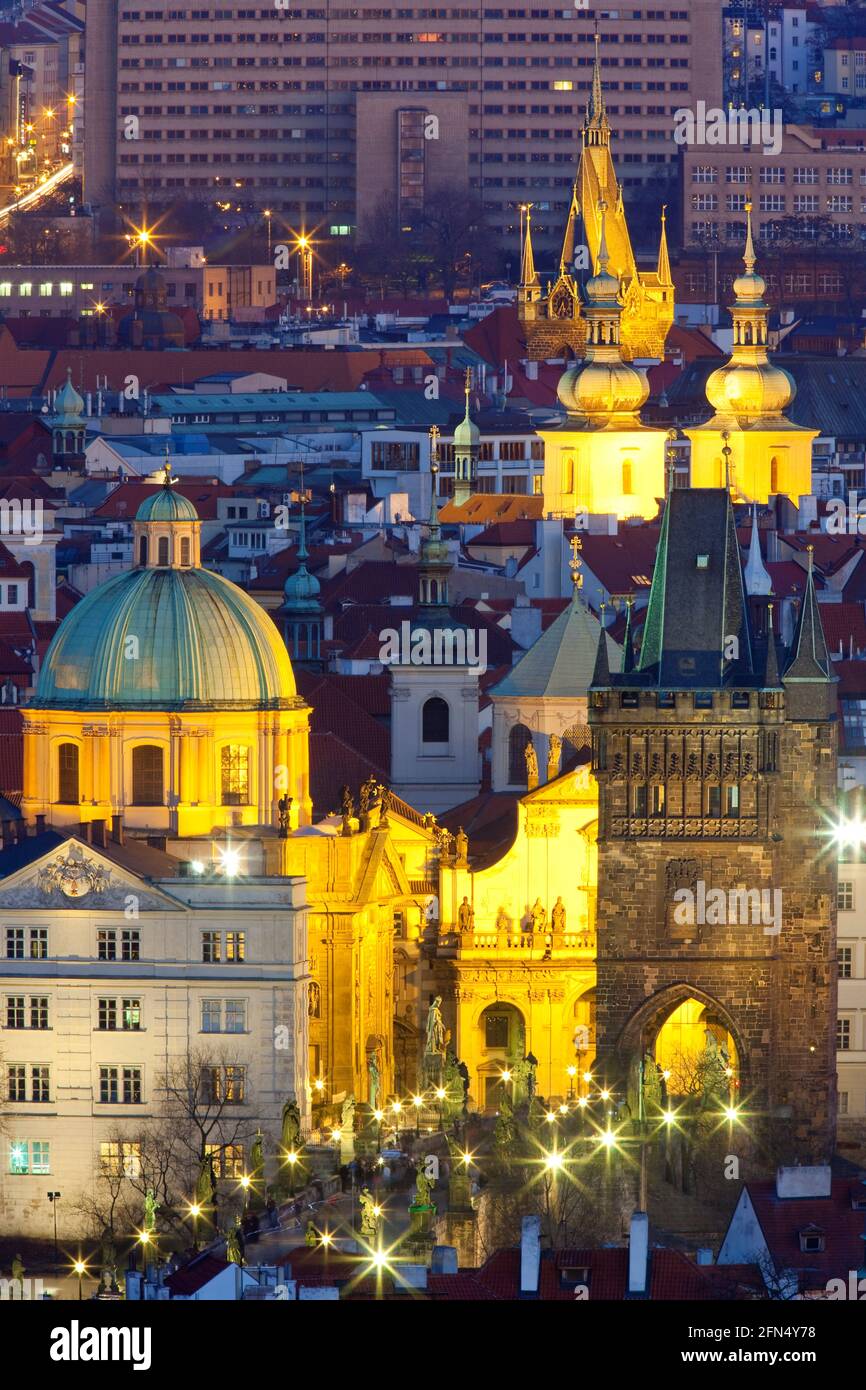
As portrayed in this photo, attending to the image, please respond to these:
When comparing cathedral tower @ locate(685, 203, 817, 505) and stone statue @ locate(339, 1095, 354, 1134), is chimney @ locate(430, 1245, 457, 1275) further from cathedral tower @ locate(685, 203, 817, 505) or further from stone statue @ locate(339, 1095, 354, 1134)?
cathedral tower @ locate(685, 203, 817, 505)

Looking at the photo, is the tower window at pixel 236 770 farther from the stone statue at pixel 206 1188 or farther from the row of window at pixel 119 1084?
the stone statue at pixel 206 1188

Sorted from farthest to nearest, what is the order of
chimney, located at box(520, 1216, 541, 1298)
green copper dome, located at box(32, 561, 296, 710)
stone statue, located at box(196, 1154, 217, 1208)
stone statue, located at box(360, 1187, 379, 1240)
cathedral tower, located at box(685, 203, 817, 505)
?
cathedral tower, located at box(685, 203, 817, 505) < green copper dome, located at box(32, 561, 296, 710) < stone statue, located at box(196, 1154, 217, 1208) < stone statue, located at box(360, 1187, 379, 1240) < chimney, located at box(520, 1216, 541, 1298)

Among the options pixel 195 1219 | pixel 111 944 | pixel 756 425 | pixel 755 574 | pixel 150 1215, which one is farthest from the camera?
pixel 756 425

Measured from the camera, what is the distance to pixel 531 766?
117438 mm

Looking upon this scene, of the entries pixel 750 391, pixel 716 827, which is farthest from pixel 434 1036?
pixel 750 391

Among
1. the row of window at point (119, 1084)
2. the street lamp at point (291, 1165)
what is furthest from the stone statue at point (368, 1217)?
the row of window at point (119, 1084)

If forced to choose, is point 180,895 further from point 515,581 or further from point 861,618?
point 515,581

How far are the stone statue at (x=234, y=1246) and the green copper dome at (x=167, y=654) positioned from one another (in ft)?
69.2

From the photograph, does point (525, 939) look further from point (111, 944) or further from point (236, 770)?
point (111, 944)

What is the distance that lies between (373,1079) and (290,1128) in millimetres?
5174

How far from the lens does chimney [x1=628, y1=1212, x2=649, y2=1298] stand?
7662 cm

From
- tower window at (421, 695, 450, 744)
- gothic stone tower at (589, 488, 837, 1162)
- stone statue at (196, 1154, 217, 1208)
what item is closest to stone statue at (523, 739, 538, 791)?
tower window at (421, 695, 450, 744)

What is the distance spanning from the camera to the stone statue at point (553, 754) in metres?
118

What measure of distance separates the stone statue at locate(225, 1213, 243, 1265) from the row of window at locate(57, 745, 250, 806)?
2067cm
